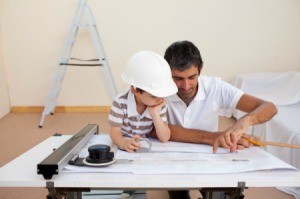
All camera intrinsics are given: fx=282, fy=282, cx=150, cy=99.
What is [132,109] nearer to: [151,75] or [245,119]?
[151,75]

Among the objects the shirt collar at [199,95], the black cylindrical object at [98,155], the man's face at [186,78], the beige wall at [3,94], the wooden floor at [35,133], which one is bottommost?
the wooden floor at [35,133]

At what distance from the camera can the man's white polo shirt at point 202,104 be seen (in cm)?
139

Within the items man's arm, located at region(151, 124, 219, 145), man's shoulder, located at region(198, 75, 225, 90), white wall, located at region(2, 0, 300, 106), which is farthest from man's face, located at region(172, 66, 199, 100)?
white wall, located at region(2, 0, 300, 106)

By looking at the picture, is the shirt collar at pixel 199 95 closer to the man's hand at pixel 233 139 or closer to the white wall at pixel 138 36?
the man's hand at pixel 233 139

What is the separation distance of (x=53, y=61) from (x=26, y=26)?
20.5 inches

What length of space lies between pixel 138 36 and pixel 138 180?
2966 millimetres

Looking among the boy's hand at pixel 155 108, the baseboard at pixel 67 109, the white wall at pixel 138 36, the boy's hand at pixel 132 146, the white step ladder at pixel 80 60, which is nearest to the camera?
the boy's hand at pixel 132 146

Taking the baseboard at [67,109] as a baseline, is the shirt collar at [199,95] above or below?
above

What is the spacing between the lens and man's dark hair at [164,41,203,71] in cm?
123

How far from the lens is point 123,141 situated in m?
1.02

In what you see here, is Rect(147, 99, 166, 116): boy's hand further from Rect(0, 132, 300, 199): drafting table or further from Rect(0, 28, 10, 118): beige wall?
Rect(0, 28, 10, 118): beige wall

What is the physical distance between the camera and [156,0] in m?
3.45

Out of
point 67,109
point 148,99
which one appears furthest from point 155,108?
point 67,109

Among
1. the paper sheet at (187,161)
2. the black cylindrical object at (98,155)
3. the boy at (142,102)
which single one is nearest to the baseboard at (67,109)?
the boy at (142,102)
